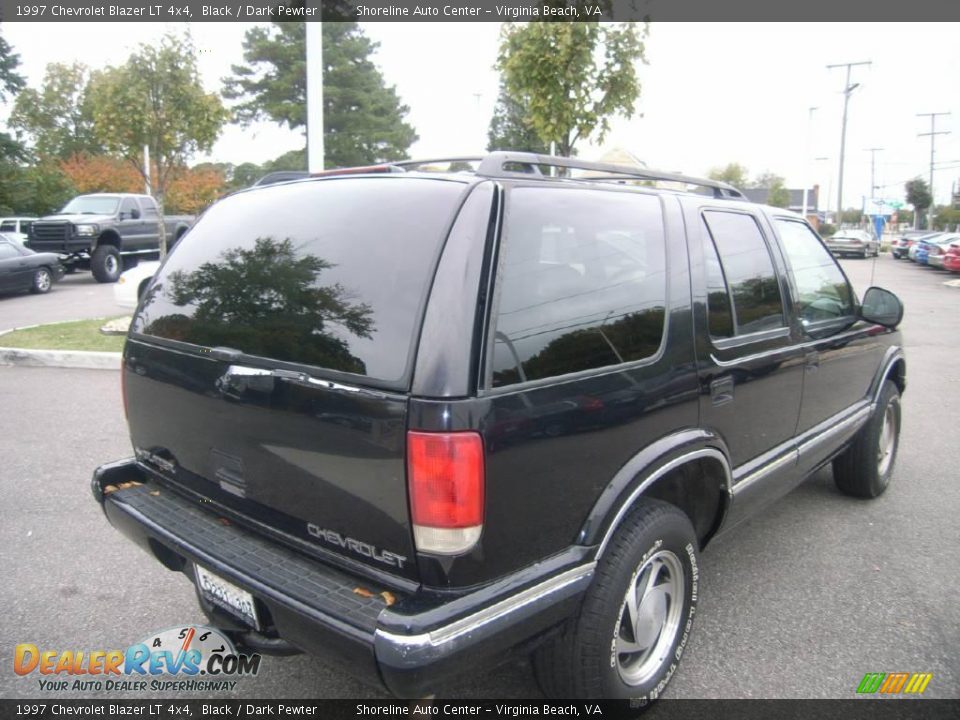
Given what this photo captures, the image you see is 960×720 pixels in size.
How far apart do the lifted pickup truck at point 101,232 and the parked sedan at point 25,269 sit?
1.26 meters

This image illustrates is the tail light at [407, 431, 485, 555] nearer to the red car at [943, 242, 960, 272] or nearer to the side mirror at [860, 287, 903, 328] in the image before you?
the side mirror at [860, 287, 903, 328]

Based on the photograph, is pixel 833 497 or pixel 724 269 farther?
pixel 833 497

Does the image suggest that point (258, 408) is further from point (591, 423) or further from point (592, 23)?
point (592, 23)

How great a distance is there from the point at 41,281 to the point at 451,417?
17.4m

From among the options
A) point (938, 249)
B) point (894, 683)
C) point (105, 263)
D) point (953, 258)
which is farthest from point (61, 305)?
point (938, 249)

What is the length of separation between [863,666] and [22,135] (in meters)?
54.3

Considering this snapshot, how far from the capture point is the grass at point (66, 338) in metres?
8.60

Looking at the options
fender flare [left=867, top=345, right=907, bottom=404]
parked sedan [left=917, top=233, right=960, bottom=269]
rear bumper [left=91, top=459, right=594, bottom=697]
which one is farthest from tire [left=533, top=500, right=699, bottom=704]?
parked sedan [left=917, top=233, right=960, bottom=269]

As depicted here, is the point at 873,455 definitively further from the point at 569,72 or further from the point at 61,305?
the point at 61,305

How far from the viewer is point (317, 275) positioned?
7.26ft

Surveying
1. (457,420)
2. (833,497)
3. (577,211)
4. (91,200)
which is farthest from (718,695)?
(91,200)

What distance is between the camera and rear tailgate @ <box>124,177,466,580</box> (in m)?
1.93

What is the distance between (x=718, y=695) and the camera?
2555mm

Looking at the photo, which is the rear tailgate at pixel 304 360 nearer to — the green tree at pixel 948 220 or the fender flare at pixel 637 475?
the fender flare at pixel 637 475
